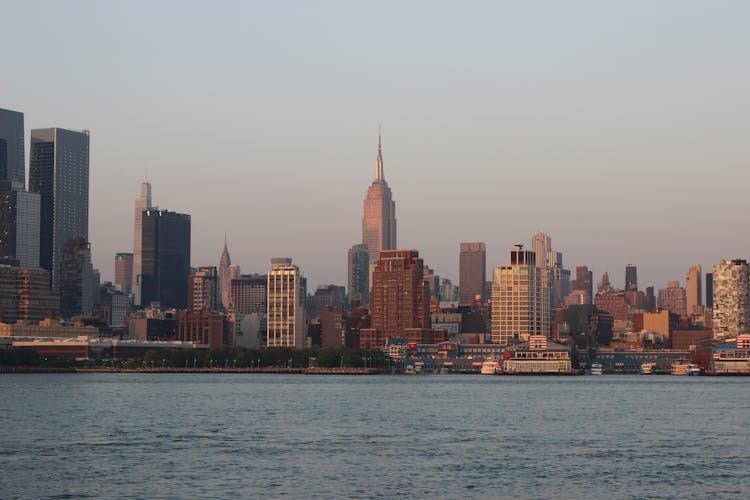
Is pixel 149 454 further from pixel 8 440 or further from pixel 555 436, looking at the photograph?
pixel 555 436

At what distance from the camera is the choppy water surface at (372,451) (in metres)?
77.8

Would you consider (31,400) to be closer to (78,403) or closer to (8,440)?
(78,403)

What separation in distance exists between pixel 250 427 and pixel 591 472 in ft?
145

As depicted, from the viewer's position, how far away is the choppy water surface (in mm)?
77750

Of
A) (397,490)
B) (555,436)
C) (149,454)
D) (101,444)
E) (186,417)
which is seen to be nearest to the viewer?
A: (397,490)

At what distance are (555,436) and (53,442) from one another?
4167cm

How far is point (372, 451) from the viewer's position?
320ft

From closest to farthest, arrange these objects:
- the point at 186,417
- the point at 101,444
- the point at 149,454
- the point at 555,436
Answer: the point at 149,454 < the point at 101,444 < the point at 555,436 < the point at 186,417

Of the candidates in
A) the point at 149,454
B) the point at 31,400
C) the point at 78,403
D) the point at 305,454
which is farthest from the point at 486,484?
the point at 31,400

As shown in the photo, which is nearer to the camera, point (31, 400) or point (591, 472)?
point (591, 472)

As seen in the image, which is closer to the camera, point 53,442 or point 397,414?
point 53,442

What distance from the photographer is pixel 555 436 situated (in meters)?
111

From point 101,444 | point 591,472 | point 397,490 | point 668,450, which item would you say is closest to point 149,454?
point 101,444

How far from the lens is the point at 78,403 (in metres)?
166
